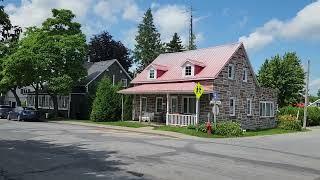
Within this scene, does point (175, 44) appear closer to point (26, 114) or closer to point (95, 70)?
point (95, 70)

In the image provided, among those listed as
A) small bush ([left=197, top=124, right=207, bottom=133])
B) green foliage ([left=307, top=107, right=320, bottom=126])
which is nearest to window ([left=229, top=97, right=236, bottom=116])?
small bush ([left=197, top=124, right=207, bottom=133])

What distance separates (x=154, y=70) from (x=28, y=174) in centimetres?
2935

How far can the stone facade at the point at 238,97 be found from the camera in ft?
118

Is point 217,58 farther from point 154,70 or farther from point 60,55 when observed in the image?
point 60,55

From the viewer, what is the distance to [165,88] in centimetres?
3684

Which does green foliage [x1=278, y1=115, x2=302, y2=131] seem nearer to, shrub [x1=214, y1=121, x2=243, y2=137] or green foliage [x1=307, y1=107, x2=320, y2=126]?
green foliage [x1=307, y1=107, x2=320, y2=126]

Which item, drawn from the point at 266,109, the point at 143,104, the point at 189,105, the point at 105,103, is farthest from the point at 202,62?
the point at 105,103

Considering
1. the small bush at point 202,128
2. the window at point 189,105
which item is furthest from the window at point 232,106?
the small bush at point 202,128

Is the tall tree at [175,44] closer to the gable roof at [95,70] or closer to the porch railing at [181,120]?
the gable roof at [95,70]

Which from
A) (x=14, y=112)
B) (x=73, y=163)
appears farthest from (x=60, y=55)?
(x=73, y=163)

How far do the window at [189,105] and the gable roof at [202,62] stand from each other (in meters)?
1.62

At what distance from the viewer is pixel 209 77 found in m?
35.3

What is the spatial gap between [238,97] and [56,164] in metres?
26.5

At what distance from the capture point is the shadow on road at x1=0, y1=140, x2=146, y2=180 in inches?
471
